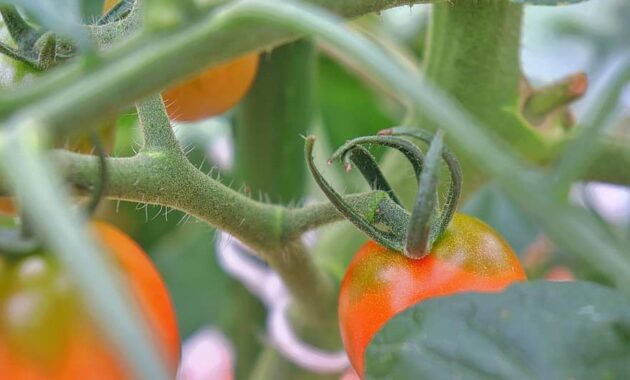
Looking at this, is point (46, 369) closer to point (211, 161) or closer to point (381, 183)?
point (381, 183)

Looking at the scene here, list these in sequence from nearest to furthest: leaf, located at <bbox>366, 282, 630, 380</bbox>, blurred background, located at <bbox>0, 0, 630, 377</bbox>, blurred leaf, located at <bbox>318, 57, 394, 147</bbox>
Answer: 1. leaf, located at <bbox>366, 282, 630, 380</bbox>
2. blurred background, located at <bbox>0, 0, 630, 377</bbox>
3. blurred leaf, located at <bbox>318, 57, 394, 147</bbox>

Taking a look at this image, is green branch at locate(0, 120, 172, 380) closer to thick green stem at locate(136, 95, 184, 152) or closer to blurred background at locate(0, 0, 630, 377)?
thick green stem at locate(136, 95, 184, 152)

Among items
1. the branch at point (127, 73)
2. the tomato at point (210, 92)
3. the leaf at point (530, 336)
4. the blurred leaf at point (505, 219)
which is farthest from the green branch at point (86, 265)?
the blurred leaf at point (505, 219)

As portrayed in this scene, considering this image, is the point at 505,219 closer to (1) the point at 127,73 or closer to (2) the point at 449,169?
(2) the point at 449,169

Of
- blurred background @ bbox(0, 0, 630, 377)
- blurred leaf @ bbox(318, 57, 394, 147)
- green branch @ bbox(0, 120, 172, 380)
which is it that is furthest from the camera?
blurred leaf @ bbox(318, 57, 394, 147)

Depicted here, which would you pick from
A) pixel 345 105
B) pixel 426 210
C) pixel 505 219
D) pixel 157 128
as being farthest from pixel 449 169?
pixel 345 105

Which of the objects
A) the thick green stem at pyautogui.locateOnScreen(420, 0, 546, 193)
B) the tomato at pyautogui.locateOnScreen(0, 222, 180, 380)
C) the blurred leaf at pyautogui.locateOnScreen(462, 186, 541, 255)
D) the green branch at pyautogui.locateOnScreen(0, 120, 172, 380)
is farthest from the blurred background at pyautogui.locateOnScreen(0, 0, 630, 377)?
the green branch at pyautogui.locateOnScreen(0, 120, 172, 380)
